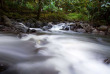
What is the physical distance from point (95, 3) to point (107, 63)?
10.1 meters

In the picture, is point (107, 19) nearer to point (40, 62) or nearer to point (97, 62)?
point (97, 62)

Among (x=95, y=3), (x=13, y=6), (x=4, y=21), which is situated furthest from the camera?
(x=13, y=6)

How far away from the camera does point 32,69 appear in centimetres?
186

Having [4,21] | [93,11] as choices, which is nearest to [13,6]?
[4,21]

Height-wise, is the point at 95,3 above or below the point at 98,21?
above

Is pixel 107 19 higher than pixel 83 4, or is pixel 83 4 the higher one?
pixel 83 4

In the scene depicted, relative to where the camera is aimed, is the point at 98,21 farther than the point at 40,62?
Yes

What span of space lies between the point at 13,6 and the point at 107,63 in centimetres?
1218

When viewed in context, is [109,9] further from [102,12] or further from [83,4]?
[83,4]

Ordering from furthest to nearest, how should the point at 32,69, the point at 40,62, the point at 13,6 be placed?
1. the point at 13,6
2. the point at 40,62
3. the point at 32,69

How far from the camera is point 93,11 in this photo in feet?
36.2

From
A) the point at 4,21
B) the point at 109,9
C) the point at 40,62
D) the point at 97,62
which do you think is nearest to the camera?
the point at 40,62

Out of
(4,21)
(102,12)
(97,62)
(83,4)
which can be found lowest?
(97,62)

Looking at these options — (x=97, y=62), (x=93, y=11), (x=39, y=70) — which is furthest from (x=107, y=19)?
(x=39, y=70)
